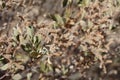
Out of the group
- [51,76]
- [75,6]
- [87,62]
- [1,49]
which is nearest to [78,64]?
[87,62]

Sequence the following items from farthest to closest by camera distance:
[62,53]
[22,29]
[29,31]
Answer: [62,53]
[22,29]
[29,31]

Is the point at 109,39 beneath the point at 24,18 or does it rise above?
beneath

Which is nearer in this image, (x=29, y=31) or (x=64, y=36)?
(x=29, y=31)

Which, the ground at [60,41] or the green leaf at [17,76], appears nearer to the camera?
the ground at [60,41]

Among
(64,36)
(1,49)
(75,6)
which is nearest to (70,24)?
(64,36)

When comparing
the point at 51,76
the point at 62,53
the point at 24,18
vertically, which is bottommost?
the point at 51,76

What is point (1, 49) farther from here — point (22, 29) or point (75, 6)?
point (75, 6)

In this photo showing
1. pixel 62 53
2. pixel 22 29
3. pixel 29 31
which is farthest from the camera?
pixel 62 53

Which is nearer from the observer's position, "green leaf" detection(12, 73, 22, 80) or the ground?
the ground

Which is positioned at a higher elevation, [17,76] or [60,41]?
[60,41]
